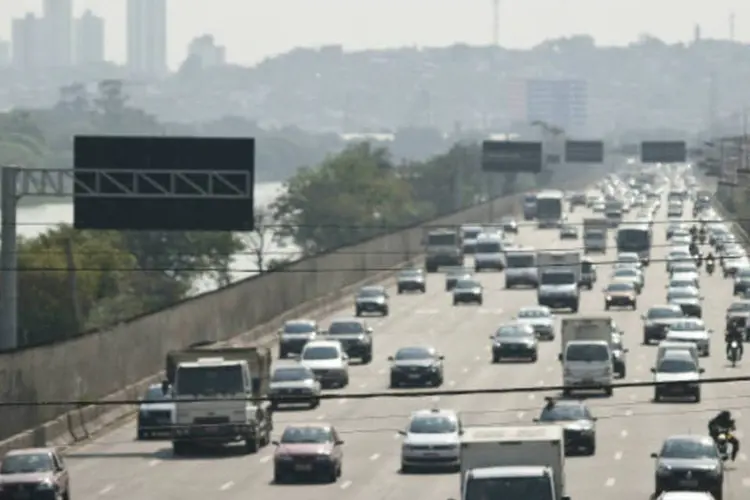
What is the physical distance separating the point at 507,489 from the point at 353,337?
1836 inches

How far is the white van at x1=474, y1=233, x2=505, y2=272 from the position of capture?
420 feet

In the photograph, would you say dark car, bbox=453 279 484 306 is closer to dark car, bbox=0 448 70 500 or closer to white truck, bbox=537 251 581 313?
white truck, bbox=537 251 581 313

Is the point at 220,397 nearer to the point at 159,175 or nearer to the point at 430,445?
the point at 430,445

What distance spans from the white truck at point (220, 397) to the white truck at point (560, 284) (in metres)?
44.1

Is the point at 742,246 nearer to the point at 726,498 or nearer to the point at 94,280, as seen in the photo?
the point at 94,280

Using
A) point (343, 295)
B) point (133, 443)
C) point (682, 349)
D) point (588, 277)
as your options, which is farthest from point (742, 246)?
point (133, 443)

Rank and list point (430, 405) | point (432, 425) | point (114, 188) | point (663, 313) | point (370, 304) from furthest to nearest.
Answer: point (370, 304) < point (663, 313) < point (430, 405) < point (114, 188) < point (432, 425)

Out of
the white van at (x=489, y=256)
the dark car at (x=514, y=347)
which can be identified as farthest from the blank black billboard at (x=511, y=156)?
the dark car at (x=514, y=347)

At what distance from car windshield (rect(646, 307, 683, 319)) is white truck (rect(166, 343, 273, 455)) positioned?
31559 mm

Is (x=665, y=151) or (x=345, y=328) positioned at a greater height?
(x=665, y=151)

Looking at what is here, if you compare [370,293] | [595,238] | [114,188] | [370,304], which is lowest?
[370,304]

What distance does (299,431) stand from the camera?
47.2m

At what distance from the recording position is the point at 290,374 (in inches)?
2425

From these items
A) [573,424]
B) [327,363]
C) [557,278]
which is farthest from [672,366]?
[557,278]
